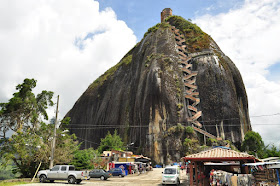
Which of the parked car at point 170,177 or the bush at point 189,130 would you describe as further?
the bush at point 189,130

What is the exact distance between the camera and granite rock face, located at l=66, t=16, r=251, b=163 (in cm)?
4597

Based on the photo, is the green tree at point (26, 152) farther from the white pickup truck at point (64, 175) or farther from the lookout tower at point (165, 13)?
the lookout tower at point (165, 13)

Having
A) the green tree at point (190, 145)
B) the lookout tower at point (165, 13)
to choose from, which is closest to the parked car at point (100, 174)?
the green tree at point (190, 145)

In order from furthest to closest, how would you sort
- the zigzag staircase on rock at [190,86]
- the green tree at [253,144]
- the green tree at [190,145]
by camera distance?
the zigzag staircase on rock at [190,86] < the green tree at [253,144] < the green tree at [190,145]

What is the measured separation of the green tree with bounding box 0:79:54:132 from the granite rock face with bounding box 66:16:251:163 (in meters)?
23.3

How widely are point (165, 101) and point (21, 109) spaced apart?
95.5ft

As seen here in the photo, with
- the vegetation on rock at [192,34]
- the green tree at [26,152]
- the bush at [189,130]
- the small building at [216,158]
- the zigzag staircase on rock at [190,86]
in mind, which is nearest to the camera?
the small building at [216,158]

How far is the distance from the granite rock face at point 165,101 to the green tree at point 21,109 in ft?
76.6

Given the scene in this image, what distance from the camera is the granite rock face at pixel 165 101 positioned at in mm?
45969

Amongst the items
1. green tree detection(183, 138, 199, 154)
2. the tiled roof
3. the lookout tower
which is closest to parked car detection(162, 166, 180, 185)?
the tiled roof

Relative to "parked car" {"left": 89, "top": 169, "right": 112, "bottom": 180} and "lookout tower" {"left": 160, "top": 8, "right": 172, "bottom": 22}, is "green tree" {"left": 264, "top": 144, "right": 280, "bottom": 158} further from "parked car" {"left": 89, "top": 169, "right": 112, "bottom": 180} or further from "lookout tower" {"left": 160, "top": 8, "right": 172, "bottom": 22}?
"lookout tower" {"left": 160, "top": 8, "right": 172, "bottom": 22}

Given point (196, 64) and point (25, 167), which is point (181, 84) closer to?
point (196, 64)

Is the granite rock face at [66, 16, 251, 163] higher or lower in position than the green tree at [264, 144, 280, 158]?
higher

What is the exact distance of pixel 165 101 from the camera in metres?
48.7
